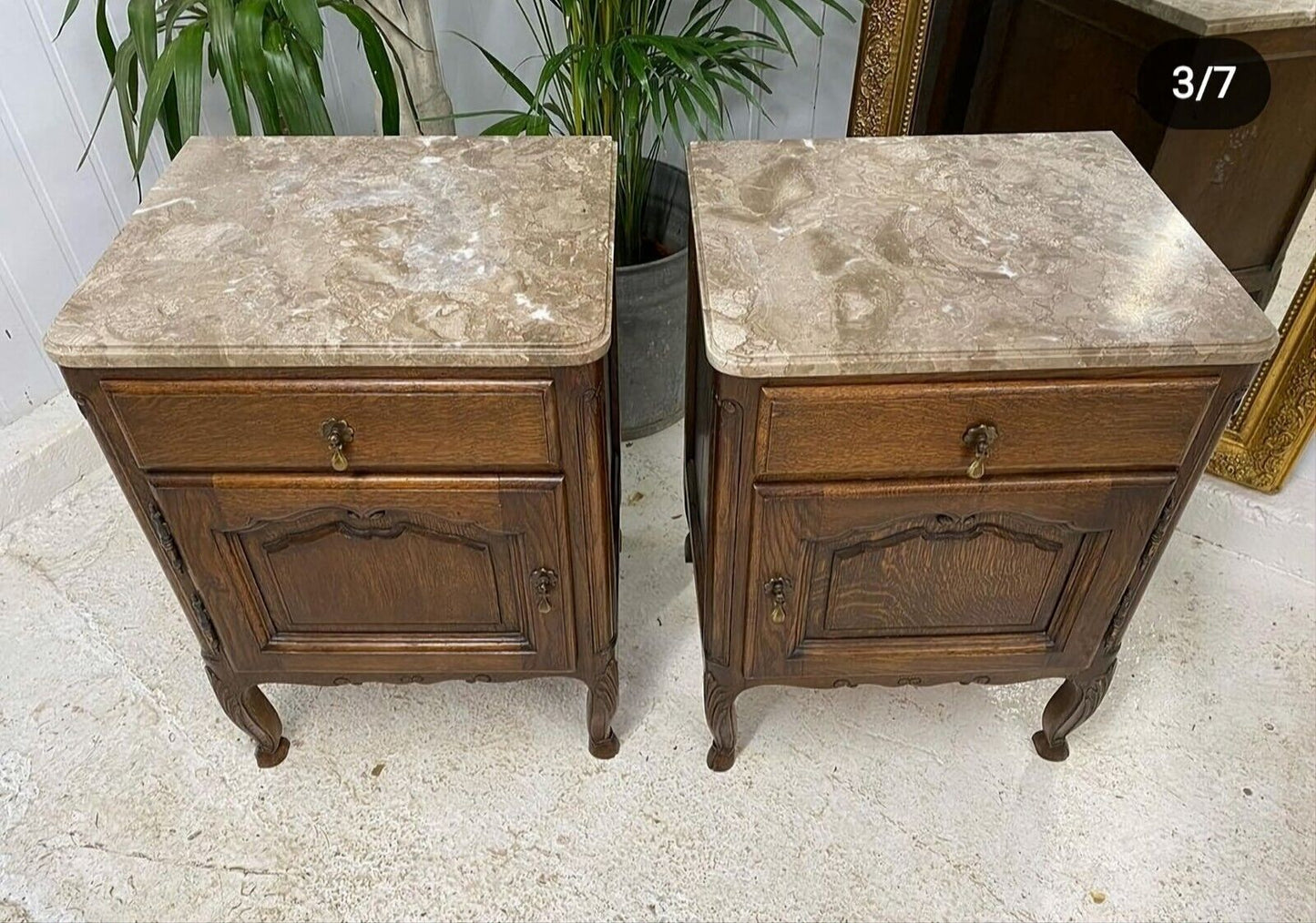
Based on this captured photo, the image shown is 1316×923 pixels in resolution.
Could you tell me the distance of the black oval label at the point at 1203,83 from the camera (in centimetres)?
123

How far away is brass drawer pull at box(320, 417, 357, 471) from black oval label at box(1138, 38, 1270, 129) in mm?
1124

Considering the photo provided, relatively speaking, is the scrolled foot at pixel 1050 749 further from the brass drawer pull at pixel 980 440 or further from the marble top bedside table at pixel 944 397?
the brass drawer pull at pixel 980 440

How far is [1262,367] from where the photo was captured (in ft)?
4.54

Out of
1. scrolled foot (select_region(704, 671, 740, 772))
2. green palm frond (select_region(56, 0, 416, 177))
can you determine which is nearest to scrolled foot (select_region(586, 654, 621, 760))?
scrolled foot (select_region(704, 671, 740, 772))

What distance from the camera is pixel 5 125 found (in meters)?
1.40

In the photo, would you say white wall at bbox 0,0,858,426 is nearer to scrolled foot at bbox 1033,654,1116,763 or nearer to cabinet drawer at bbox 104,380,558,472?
cabinet drawer at bbox 104,380,558,472

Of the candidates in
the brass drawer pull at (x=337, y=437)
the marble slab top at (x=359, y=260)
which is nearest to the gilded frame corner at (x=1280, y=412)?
the marble slab top at (x=359, y=260)

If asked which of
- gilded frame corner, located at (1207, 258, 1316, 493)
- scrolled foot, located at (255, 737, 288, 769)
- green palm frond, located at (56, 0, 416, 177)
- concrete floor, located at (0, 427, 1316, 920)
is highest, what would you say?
green palm frond, located at (56, 0, 416, 177)

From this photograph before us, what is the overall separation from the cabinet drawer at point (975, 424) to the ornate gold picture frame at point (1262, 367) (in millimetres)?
625

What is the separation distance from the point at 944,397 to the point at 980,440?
2.2 inches

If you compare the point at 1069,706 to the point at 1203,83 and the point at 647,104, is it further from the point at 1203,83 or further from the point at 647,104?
the point at 647,104

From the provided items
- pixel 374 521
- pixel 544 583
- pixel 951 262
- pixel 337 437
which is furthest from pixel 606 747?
pixel 951 262

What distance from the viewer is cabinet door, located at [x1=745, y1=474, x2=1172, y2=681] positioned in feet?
3.00

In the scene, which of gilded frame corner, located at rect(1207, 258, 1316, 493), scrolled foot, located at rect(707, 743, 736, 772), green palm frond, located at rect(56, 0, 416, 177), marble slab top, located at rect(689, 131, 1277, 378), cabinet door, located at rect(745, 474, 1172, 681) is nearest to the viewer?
marble slab top, located at rect(689, 131, 1277, 378)
